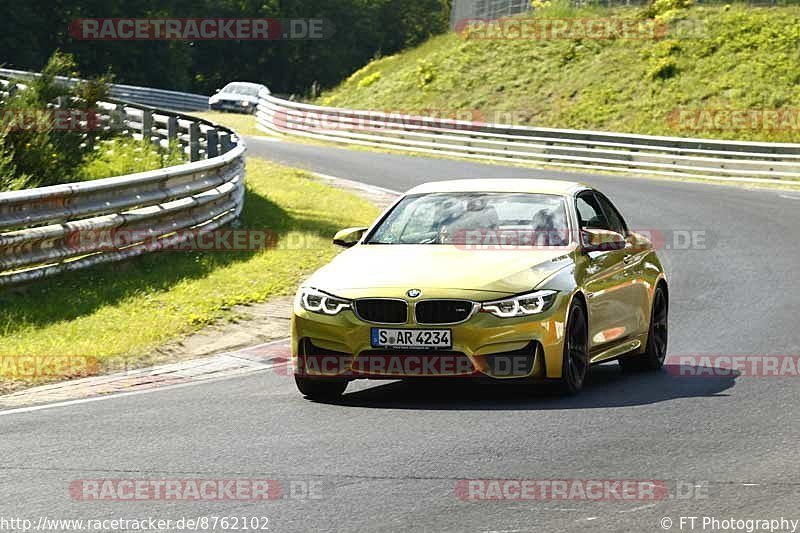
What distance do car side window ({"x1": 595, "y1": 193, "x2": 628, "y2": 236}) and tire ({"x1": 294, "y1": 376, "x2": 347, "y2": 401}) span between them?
2.85 metres

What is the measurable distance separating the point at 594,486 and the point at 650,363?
14.8 ft

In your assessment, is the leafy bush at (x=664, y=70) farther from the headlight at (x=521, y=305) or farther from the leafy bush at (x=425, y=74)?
the headlight at (x=521, y=305)

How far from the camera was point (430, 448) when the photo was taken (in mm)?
8273

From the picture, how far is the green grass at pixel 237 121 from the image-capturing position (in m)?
48.5

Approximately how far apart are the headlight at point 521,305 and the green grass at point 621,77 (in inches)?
1313

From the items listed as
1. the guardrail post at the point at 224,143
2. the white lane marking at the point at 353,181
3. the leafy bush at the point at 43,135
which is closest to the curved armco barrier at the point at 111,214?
the guardrail post at the point at 224,143

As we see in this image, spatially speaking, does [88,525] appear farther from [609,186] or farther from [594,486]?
[609,186]

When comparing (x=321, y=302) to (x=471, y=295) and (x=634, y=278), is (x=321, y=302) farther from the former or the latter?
(x=634, y=278)

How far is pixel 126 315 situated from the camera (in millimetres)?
13477

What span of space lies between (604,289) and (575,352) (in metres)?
0.83

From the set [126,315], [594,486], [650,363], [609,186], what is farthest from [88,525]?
[609,186]

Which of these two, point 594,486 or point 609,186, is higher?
point 594,486

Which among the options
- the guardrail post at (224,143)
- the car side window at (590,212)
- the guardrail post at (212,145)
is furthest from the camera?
the guardrail post at (224,143)

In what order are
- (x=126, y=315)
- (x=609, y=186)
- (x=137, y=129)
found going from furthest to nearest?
(x=609, y=186) < (x=137, y=129) < (x=126, y=315)
